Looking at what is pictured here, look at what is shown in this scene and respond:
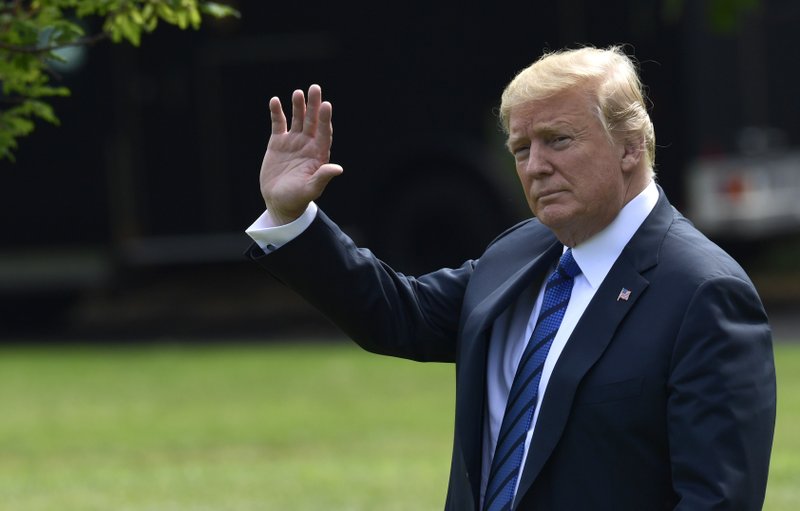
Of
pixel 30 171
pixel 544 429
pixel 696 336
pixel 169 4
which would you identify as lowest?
pixel 30 171

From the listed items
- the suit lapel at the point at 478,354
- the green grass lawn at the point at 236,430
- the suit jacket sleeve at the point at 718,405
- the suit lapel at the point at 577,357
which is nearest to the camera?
the suit jacket sleeve at the point at 718,405

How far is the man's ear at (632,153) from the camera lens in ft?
10.3

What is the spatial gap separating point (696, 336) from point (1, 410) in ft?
28.1

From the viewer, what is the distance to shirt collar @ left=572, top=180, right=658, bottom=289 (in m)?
3.18

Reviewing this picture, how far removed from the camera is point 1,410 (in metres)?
10.9

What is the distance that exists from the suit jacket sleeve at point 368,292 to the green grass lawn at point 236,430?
356 cm

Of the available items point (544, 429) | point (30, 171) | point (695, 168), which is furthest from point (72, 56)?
point (544, 429)

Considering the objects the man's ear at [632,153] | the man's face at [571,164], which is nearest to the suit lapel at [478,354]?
the man's face at [571,164]

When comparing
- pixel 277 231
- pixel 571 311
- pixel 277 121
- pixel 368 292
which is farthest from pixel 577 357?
pixel 277 121

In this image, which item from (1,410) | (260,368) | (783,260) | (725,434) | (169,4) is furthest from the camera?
(783,260)

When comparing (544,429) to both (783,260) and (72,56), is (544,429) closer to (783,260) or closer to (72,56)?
(72,56)

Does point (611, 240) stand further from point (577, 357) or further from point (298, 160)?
point (298, 160)

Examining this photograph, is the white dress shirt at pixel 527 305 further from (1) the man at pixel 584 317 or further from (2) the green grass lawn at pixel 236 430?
(2) the green grass lawn at pixel 236 430

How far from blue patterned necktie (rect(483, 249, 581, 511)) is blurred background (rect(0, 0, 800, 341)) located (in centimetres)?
947
